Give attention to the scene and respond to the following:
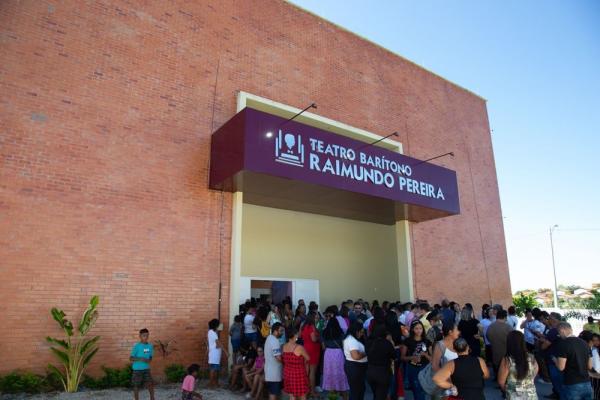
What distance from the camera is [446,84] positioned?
18625mm

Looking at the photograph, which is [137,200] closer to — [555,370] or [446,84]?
[555,370]

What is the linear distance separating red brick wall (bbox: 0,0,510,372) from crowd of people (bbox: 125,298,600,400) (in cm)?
161

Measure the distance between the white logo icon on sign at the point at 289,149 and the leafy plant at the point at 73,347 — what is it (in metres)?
4.74

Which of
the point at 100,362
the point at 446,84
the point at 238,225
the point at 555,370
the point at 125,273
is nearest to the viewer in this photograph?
the point at 555,370

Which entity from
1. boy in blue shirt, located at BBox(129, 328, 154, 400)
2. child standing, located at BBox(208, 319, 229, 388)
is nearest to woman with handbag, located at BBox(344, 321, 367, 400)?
child standing, located at BBox(208, 319, 229, 388)

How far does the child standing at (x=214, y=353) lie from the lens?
28.6ft

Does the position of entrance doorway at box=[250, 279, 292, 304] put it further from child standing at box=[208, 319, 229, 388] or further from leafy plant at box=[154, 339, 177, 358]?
child standing at box=[208, 319, 229, 388]

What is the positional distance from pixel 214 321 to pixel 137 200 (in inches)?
123

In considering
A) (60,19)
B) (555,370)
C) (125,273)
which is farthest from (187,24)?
(555,370)

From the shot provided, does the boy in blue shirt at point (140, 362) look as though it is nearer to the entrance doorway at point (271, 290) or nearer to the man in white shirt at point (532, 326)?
the entrance doorway at point (271, 290)

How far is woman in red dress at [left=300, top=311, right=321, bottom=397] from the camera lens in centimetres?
823

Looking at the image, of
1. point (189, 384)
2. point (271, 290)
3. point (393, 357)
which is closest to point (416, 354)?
point (393, 357)

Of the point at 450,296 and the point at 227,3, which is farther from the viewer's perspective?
the point at 450,296

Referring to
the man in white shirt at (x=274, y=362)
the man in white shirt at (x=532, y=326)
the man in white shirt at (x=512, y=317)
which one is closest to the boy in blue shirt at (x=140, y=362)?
the man in white shirt at (x=274, y=362)
